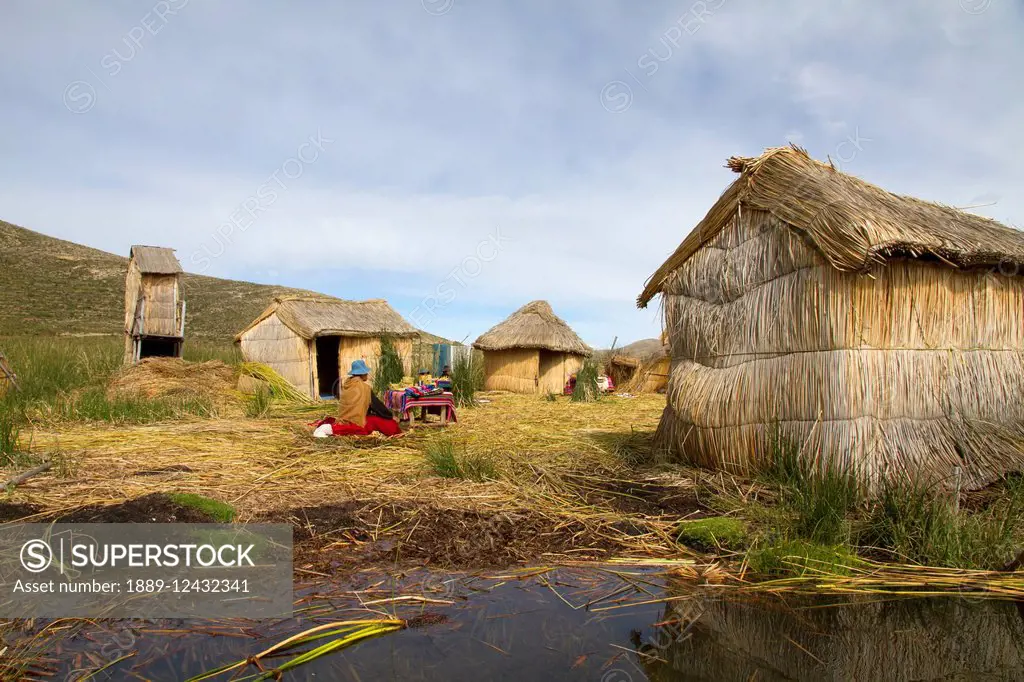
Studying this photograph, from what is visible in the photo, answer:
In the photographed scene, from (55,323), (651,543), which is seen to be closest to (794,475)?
(651,543)

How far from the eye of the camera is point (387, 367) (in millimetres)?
16453

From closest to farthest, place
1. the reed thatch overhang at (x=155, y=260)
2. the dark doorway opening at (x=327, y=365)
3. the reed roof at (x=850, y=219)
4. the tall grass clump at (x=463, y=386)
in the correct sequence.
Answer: the reed roof at (x=850, y=219) → the tall grass clump at (x=463, y=386) → the reed thatch overhang at (x=155, y=260) → the dark doorway opening at (x=327, y=365)

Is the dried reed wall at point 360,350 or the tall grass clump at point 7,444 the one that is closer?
the tall grass clump at point 7,444

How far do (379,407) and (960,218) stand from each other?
6.70 metres

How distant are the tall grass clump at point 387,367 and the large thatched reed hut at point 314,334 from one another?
264 millimetres

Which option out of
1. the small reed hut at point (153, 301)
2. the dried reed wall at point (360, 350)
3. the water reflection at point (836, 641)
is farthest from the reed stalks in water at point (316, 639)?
the small reed hut at point (153, 301)

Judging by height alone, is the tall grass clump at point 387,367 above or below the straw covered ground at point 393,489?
above

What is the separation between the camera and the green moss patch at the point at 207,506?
4.43m

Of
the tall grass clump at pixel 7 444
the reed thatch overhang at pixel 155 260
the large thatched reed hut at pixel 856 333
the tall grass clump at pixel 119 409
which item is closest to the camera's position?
the large thatched reed hut at pixel 856 333

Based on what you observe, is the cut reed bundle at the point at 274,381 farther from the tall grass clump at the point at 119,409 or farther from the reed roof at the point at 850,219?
the reed roof at the point at 850,219

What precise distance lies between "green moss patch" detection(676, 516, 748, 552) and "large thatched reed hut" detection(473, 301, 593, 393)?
1523 centimetres

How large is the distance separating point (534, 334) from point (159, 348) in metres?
10.5

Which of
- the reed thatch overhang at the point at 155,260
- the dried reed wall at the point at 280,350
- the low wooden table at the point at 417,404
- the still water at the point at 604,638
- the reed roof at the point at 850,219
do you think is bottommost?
the still water at the point at 604,638

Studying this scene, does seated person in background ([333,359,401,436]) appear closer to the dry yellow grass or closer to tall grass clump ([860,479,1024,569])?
the dry yellow grass
